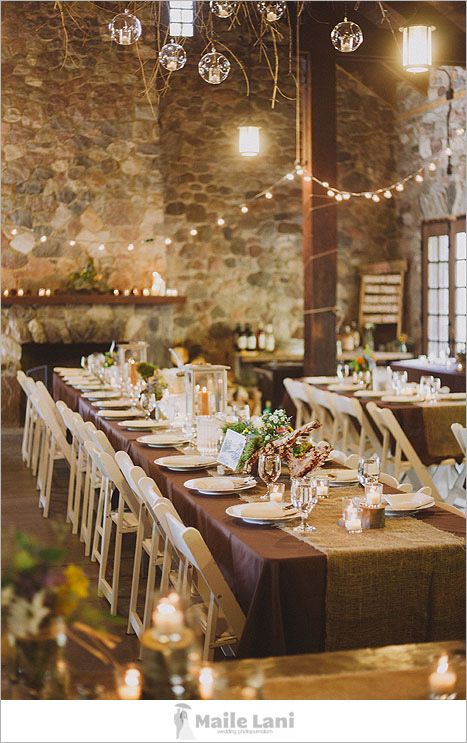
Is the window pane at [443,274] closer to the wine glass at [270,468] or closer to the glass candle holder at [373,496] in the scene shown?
the wine glass at [270,468]

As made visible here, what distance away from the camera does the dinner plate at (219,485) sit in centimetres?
366

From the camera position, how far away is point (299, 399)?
7.96m

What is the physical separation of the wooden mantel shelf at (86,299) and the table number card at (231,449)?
6936 mm

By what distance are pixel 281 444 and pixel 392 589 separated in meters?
1.00

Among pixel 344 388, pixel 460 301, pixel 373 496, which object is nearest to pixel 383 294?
pixel 460 301

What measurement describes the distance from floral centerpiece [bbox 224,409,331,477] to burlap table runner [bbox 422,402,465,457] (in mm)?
2417

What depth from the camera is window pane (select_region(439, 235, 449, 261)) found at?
10.8 meters

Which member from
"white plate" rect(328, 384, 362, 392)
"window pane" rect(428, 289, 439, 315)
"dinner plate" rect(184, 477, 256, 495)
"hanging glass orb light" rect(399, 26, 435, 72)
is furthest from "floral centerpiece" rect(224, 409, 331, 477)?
"window pane" rect(428, 289, 439, 315)

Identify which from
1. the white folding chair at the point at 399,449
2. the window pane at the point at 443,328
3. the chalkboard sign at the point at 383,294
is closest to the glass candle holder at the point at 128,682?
the white folding chair at the point at 399,449

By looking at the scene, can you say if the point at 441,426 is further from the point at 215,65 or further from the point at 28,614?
the point at 28,614

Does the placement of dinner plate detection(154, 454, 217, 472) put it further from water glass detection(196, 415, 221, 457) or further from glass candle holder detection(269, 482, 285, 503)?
glass candle holder detection(269, 482, 285, 503)

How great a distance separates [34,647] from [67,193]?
9676 millimetres

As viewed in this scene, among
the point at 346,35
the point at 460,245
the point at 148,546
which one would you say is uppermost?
the point at 346,35

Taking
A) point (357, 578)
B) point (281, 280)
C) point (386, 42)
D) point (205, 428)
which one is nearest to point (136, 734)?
point (357, 578)
